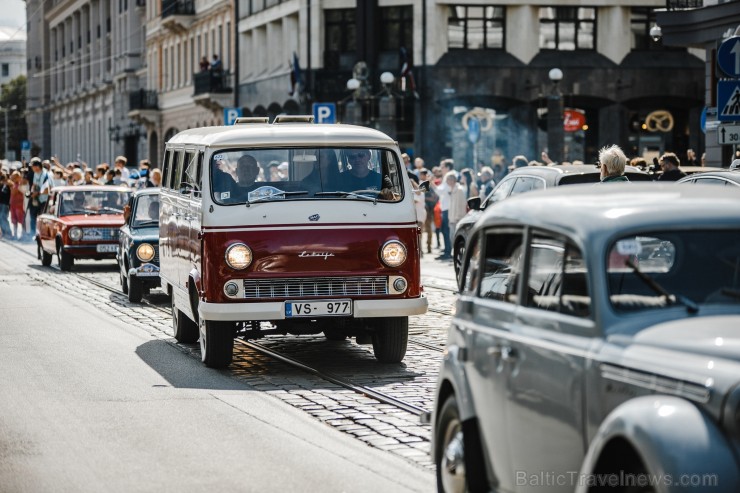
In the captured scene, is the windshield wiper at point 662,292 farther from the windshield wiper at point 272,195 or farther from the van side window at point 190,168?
the van side window at point 190,168

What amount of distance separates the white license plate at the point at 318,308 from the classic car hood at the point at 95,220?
15.5 m

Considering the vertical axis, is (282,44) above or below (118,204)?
above

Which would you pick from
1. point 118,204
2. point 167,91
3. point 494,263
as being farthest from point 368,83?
point 494,263

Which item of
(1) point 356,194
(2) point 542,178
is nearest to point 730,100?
(2) point 542,178

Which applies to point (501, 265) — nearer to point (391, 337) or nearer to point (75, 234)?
point (391, 337)

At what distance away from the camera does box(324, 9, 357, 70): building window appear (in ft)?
178

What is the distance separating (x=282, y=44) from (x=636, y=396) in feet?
182

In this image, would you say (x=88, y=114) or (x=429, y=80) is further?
(x=88, y=114)

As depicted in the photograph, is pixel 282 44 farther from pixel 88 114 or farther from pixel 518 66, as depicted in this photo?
pixel 88 114

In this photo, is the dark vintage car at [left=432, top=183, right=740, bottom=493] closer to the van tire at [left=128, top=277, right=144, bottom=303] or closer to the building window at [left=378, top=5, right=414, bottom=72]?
the van tire at [left=128, top=277, right=144, bottom=303]

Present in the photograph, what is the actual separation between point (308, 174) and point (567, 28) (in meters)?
40.8

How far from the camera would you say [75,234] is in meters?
27.7

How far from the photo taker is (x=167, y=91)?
80000 mm

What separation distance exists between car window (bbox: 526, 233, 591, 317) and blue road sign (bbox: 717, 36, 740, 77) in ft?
37.4
